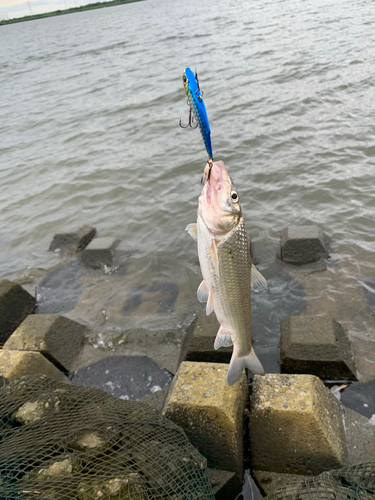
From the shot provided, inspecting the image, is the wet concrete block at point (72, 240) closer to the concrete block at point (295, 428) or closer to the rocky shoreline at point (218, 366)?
the rocky shoreline at point (218, 366)

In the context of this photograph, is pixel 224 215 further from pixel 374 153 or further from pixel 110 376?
pixel 374 153

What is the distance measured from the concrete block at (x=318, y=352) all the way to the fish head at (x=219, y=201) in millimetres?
2615

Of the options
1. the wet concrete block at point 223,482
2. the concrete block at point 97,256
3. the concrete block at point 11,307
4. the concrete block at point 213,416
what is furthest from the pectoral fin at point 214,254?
the concrete block at point 97,256

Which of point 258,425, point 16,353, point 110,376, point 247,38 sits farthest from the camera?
point 247,38

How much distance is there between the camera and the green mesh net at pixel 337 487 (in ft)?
9.70

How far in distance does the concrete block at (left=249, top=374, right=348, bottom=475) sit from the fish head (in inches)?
72.8

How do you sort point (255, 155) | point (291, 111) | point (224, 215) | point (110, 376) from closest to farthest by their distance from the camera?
point (224, 215) < point (110, 376) < point (255, 155) < point (291, 111)

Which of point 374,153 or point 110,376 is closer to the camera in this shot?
point 110,376

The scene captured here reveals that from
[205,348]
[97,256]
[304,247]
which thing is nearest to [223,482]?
[205,348]

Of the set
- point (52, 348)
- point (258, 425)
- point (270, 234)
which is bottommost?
point (270, 234)

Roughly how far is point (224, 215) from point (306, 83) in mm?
15865

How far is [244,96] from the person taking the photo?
16547 mm

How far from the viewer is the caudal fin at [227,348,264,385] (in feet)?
11.6

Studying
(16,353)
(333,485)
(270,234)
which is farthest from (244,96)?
(333,485)
